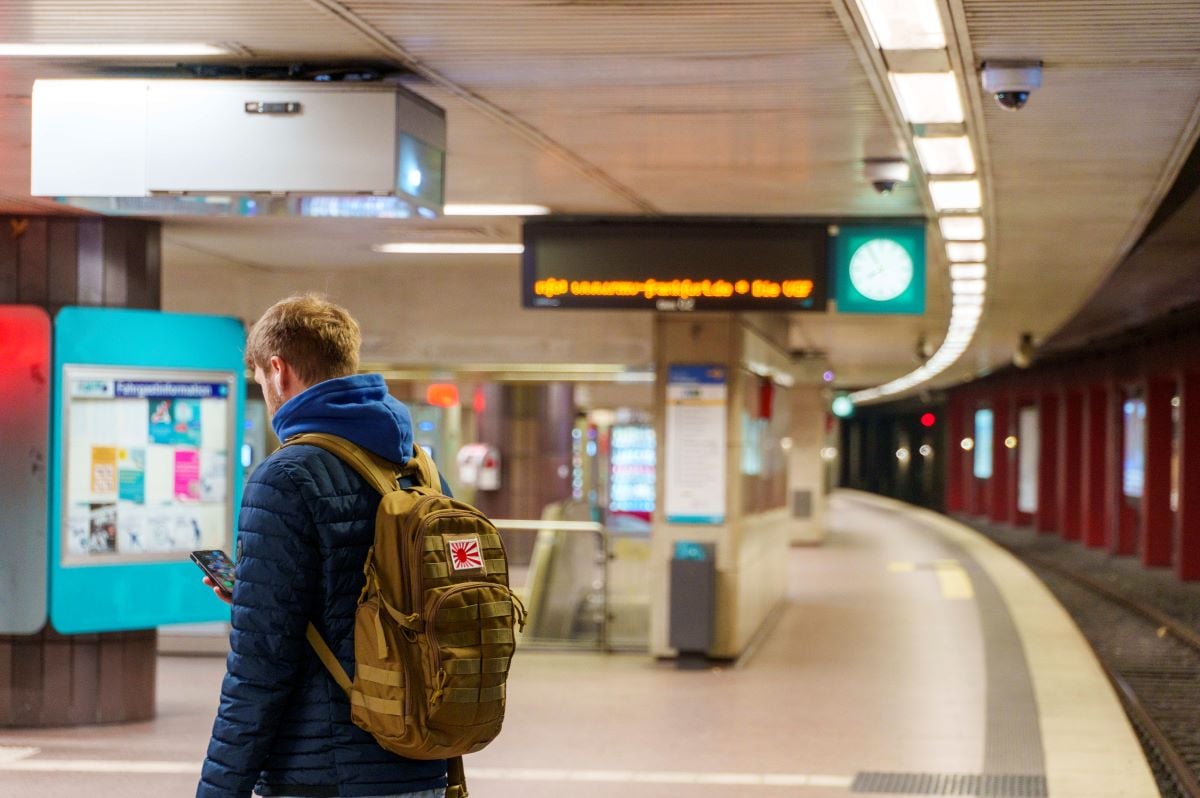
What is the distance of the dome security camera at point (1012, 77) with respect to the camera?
5.48 m

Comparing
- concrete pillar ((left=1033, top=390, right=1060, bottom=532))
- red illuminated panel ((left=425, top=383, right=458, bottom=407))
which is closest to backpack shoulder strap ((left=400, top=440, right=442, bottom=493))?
red illuminated panel ((left=425, top=383, right=458, bottom=407))

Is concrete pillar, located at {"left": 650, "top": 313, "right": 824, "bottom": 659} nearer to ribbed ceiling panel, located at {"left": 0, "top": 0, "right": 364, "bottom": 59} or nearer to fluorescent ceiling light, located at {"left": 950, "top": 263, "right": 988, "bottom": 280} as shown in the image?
fluorescent ceiling light, located at {"left": 950, "top": 263, "right": 988, "bottom": 280}

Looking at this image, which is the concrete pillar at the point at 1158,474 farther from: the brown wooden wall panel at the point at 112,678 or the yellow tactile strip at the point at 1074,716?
the brown wooden wall panel at the point at 112,678

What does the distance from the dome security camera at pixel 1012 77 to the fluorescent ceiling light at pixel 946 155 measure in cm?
131

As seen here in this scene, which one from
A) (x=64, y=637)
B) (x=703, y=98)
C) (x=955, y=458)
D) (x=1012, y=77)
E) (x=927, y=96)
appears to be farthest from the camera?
(x=955, y=458)

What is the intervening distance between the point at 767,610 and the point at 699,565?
3.23 meters

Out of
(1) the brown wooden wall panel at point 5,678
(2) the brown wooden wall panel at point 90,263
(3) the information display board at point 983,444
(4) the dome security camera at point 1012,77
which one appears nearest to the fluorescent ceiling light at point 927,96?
(4) the dome security camera at point 1012,77

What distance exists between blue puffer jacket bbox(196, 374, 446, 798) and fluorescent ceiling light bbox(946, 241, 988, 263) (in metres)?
8.08

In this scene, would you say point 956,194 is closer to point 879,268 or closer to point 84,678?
point 879,268

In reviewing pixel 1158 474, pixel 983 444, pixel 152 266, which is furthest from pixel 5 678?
pixel 983 444

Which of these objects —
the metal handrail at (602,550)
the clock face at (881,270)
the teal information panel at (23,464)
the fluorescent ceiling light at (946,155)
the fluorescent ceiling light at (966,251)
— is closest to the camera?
the fluorescent ceiling light at (946,155)

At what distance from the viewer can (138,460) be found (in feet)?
28.7

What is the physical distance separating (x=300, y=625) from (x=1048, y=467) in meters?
32.4

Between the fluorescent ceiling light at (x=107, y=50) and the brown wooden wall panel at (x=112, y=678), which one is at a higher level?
the fluorescent ceiling light at (x=107, y=50)
